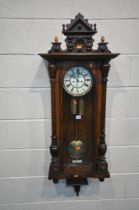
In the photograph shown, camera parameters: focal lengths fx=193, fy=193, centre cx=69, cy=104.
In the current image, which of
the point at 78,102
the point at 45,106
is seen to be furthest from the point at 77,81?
the point at 45,106

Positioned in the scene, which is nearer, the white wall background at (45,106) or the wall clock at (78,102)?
the wall clock at (78,102)

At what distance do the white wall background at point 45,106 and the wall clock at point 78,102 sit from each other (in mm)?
151

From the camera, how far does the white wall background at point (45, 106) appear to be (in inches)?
43.4

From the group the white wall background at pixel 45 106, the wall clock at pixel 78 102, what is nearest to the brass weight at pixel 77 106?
the wall clock at pixel 78 102

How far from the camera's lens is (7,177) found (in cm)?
125

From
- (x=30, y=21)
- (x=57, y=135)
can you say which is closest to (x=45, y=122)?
(x=57, y=135)

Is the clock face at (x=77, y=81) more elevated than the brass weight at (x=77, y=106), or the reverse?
the clock face at (x=77, y=81)

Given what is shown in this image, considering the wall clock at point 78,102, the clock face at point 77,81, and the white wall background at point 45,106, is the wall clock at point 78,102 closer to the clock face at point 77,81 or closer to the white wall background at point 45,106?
the clock face at point 77,81

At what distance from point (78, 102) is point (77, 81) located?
114mm

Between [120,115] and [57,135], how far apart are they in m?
0.43

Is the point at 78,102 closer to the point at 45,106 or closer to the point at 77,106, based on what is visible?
the point at 77,106

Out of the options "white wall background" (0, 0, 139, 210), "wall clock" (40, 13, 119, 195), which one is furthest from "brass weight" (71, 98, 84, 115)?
"white wall background" (0, 0, 139, 210)

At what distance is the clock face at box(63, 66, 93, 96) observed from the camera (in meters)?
1.02

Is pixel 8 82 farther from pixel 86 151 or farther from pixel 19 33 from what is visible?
pixel 86 151
